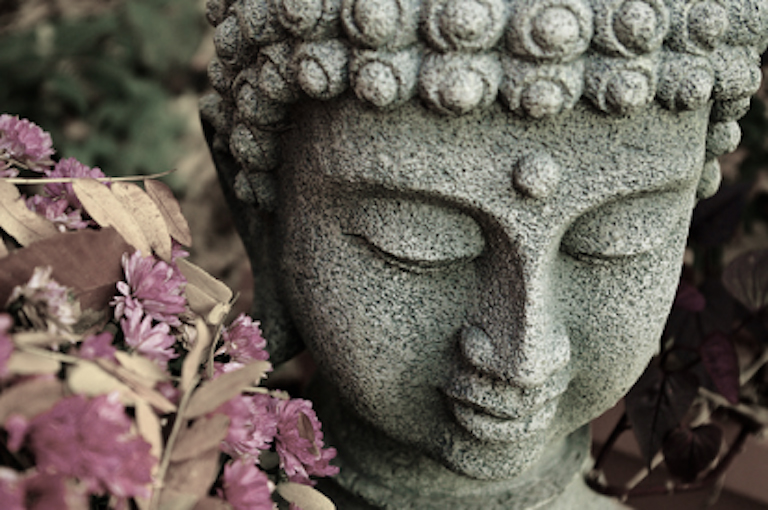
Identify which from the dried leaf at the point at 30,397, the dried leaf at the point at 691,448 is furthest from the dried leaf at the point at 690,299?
the dried leaf at the point at 30,397

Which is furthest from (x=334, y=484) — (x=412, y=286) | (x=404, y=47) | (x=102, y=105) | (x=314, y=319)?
(x=102, y=105)

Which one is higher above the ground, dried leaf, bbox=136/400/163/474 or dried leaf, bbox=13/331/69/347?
dried leaf, bbox=13/331/69/347

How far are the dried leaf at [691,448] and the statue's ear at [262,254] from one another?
737 millimetres

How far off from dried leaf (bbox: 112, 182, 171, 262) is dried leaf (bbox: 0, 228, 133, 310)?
6 centimetres

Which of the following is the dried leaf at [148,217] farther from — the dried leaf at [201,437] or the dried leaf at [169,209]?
the dried leaf at [201,437]

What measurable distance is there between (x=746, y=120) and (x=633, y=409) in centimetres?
109

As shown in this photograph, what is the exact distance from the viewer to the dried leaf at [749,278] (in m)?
1.44

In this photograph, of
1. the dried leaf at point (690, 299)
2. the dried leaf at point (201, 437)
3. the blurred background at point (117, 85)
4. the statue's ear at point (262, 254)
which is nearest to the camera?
the dried leaf at point (201, 437)

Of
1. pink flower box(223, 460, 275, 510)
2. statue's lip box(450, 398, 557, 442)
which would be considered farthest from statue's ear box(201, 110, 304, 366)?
pink flower box(223, 460, 275, 510)

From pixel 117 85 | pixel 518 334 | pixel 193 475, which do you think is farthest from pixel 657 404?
pixel 117 85

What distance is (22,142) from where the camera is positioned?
80 centimetres

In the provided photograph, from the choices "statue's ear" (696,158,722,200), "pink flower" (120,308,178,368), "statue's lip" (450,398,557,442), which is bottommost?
"statue's lip" (450,398,557,442)

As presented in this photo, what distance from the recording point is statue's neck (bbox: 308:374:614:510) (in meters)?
1.19

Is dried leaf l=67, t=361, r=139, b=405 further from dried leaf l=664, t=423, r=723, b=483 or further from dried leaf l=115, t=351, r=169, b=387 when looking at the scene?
dried leaf l=664, t=423, r=723, b=483
